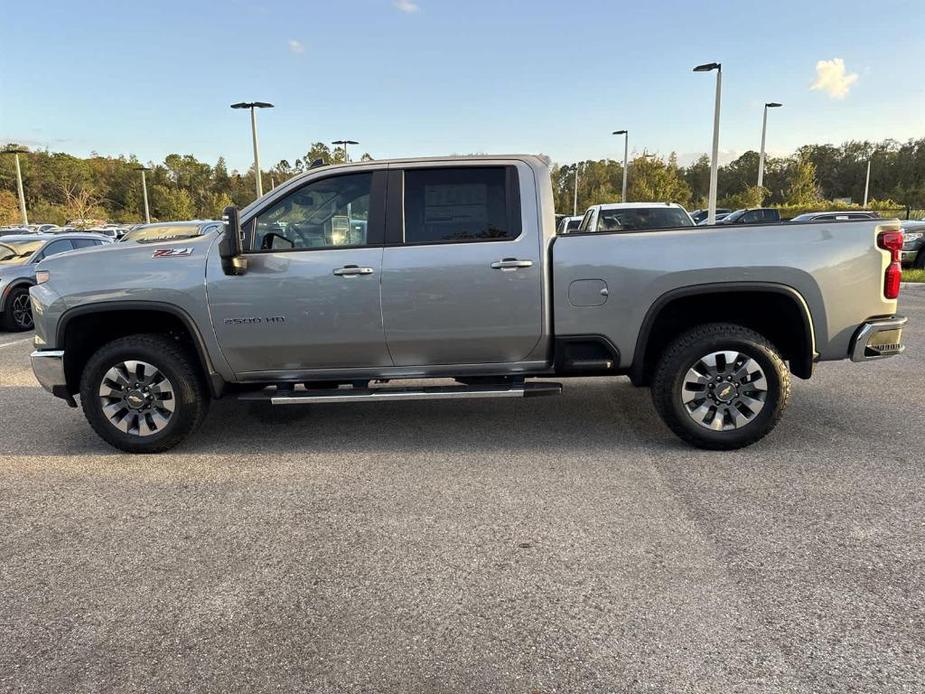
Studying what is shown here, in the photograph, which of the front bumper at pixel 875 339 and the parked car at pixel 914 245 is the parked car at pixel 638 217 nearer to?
the front bumper at pixel 875 339

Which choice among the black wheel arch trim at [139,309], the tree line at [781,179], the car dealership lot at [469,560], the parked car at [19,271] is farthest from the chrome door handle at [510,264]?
the tree line at [781,179]

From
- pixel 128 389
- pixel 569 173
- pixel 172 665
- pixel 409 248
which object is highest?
pixel 569 173

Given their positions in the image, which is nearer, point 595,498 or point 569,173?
point 595,498

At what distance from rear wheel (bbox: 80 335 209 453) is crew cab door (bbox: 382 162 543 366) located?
1527mm

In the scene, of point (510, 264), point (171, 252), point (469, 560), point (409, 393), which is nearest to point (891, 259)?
point (510, 264)

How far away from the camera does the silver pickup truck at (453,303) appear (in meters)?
4.39

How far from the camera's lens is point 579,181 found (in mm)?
65812

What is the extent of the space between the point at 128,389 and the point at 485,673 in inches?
138

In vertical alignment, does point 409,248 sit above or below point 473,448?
above

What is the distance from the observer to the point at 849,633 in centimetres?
257

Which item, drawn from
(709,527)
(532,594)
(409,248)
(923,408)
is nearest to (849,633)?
(709,527)

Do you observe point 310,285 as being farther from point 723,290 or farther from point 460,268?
point 723,290

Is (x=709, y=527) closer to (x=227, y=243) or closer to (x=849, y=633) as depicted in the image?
(x=849, y=633)

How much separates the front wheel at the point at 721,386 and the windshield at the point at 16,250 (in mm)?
11367
